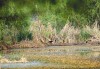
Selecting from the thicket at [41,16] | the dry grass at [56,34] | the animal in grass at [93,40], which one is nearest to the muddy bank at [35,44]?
the animal in grass at [93,40]

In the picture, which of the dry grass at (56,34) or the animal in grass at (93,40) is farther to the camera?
the dry grass at (56,34)

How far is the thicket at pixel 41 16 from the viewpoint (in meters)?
44.6

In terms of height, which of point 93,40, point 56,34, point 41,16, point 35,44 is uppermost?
point 41,16

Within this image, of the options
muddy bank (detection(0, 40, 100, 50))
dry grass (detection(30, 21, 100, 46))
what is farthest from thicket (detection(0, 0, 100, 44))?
muddy bank (detection(0, 40, 100, 50))

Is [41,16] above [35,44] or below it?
above

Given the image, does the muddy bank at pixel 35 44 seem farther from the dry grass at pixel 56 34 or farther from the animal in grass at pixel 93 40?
the dry grass at pixel 56 34

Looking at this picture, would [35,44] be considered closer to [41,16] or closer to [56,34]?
[56,34]

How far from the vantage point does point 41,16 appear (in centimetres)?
5628

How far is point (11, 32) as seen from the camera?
5019cm

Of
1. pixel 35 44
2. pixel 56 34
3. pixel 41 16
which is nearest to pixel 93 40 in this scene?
pixel 56 34

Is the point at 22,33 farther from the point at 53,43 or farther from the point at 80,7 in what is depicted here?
the point at 80,7

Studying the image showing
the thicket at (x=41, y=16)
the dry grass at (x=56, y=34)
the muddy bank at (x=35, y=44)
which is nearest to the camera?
the thicket at (x=41, y=16)

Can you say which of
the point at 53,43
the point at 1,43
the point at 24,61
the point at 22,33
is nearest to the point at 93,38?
the point at 53,43

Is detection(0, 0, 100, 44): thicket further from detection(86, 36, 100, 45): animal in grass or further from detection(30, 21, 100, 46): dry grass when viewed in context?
detection(86, 36, 100, 45): animal in grass
